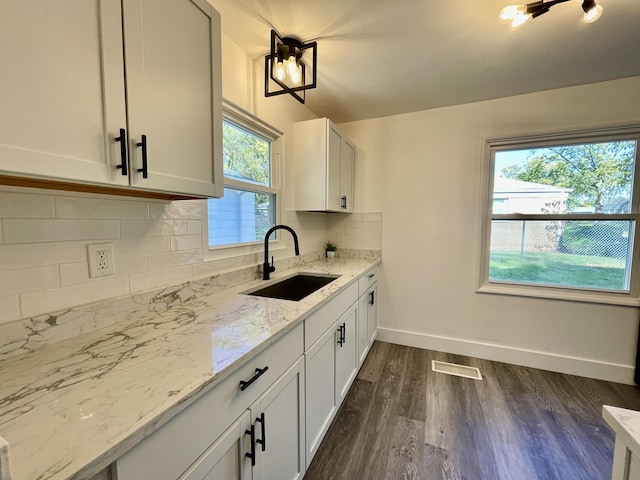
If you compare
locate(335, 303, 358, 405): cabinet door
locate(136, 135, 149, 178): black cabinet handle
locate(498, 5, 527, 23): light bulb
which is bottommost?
locate(335, 303, 358, 405): cabinet door

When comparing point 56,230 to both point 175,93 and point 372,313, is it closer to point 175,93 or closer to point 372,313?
point 175,93

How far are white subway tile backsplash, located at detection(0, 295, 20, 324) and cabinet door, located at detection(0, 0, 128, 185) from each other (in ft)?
1.47

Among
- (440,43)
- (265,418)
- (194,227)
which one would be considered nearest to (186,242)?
(194,227)

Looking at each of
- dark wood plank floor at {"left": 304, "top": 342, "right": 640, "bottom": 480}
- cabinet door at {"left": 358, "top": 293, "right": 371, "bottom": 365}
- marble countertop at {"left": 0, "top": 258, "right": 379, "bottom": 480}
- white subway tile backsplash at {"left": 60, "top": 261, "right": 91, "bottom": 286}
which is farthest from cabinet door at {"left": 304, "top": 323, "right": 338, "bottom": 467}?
white subway tile backsplash at {"left": 60, "top": 261, "right": 91, "bottom": 286}

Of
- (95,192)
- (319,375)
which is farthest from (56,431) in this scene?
(319,375)

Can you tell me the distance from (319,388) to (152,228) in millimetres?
1173

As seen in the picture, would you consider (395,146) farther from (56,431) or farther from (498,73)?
(56,431)

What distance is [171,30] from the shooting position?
0.96 meters

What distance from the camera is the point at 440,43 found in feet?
5.40

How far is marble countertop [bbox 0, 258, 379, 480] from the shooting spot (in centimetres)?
47

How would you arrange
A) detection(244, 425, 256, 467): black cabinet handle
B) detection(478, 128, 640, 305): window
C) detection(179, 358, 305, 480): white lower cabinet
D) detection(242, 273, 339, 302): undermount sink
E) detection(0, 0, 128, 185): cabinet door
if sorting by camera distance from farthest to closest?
1. detection(478, 128, 640, 305): window
2. detection(242, 273, 339, 302): undermount sink
3. detection(244, 425, 256, 467): black cabinet handle
4. detection(179, 358, 305, 480): white lower cabinet
5. detection(0, 0, 128, 185): cabinet door

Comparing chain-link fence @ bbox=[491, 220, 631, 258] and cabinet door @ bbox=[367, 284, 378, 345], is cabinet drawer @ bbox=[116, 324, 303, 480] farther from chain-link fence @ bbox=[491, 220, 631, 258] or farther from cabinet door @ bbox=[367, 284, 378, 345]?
chain-link fence @ bbox=[491, 220, 631, 258]

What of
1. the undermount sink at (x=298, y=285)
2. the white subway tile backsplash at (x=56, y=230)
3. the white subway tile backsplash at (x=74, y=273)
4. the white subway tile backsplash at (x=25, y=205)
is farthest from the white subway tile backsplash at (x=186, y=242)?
the undermount sink at (x=298, y=285)

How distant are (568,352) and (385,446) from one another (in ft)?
6.32
